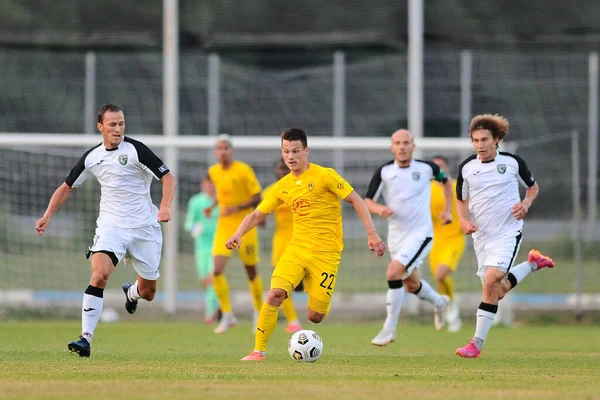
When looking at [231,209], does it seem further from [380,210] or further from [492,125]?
[492,125]

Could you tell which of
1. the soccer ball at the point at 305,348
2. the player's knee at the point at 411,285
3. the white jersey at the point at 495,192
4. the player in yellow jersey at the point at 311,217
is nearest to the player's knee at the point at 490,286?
the white jersey at the point at 495,192

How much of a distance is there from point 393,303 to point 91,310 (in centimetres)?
370

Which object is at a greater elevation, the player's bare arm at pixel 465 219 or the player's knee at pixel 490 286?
the player's bare arm at pixel 465 219

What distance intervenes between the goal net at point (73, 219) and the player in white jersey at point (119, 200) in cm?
721

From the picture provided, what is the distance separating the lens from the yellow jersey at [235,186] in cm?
1571

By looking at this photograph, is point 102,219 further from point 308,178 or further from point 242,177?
point 242,177

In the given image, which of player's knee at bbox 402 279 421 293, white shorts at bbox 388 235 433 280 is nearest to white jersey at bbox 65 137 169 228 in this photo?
white shorts at bbox 388 235 433 280

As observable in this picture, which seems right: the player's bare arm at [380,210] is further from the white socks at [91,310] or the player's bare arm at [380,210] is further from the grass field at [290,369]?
the white socks at [91,310]

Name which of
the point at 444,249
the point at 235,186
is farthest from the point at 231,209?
the point at 444,249

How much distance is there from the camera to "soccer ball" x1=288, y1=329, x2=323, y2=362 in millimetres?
10250

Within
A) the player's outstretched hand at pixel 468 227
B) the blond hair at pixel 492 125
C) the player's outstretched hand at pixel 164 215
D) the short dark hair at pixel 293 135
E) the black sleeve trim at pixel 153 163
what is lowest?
the player's outstretched hand at pixel 468 227

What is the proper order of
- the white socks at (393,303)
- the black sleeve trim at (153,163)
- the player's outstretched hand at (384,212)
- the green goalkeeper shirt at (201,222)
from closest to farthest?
the black sleeve trim at (153,163)
the player's outstretched hand at (384,212)
the white socks at (393,303)
the green goalkeeper shirt at (201,222)

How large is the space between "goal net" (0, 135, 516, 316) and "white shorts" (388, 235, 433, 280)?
5351mm

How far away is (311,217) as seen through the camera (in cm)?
1090
